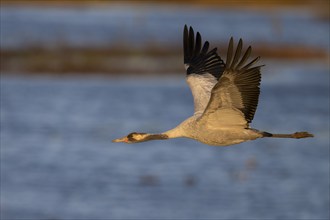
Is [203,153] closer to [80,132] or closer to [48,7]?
[80,132]

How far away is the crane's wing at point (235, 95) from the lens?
8.19m

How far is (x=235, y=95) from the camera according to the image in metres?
8.45

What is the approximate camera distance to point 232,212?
14250 mm

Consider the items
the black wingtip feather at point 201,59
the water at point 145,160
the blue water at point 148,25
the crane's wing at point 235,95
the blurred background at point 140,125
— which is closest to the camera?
the crane's wing at point 235,95

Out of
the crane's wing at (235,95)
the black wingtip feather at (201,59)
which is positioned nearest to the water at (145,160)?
the black wingtip feather at (201,59)

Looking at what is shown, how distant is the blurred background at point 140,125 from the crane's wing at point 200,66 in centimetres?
422

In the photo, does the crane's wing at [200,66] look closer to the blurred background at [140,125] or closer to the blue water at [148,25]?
the blurred background at [140,125]

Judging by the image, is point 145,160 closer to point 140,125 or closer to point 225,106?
point 140,125

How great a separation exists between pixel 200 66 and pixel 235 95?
4.74 ft

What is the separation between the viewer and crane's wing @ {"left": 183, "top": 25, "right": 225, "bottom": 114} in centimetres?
963

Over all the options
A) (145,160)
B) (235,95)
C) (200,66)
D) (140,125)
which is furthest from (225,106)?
(140,125)

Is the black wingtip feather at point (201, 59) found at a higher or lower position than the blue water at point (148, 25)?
lower

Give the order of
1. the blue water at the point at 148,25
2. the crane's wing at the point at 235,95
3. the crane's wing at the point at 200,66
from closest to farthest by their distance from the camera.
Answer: the crane's wing at the point at 235,95, the crane's wing at the point at 200,66, the blue water at the point at 148,25

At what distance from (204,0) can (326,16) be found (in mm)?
8220
